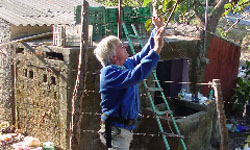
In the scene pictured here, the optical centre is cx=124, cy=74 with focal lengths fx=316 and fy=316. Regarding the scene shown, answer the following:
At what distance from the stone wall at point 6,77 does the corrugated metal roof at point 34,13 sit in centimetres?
39

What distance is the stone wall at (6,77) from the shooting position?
24.7 ft

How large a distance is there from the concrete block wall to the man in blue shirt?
118 inches

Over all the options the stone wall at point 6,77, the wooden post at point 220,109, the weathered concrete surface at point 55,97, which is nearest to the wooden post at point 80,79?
the weathered concrete surface at point 55,97

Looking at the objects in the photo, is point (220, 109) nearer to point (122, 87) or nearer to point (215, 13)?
point (122, 87)

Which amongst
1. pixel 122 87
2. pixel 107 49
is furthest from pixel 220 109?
pixel 107 49

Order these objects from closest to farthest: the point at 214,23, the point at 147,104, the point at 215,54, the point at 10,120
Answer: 1. the point at 147,104
2. the point at 10,120
3. the point at 215,54
4. the point at 214,23

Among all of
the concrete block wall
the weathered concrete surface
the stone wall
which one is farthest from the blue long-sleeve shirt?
the stone wall

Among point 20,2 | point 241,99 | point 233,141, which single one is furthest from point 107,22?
point 241,99

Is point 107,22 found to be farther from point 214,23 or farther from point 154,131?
point 214,23

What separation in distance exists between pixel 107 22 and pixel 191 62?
2.80 meters

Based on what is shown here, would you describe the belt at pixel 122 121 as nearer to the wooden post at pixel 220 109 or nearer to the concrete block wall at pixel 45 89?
the wooden post at pixel 220 109

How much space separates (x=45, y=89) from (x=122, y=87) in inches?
165

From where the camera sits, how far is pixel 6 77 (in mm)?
7648

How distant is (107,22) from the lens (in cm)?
727
